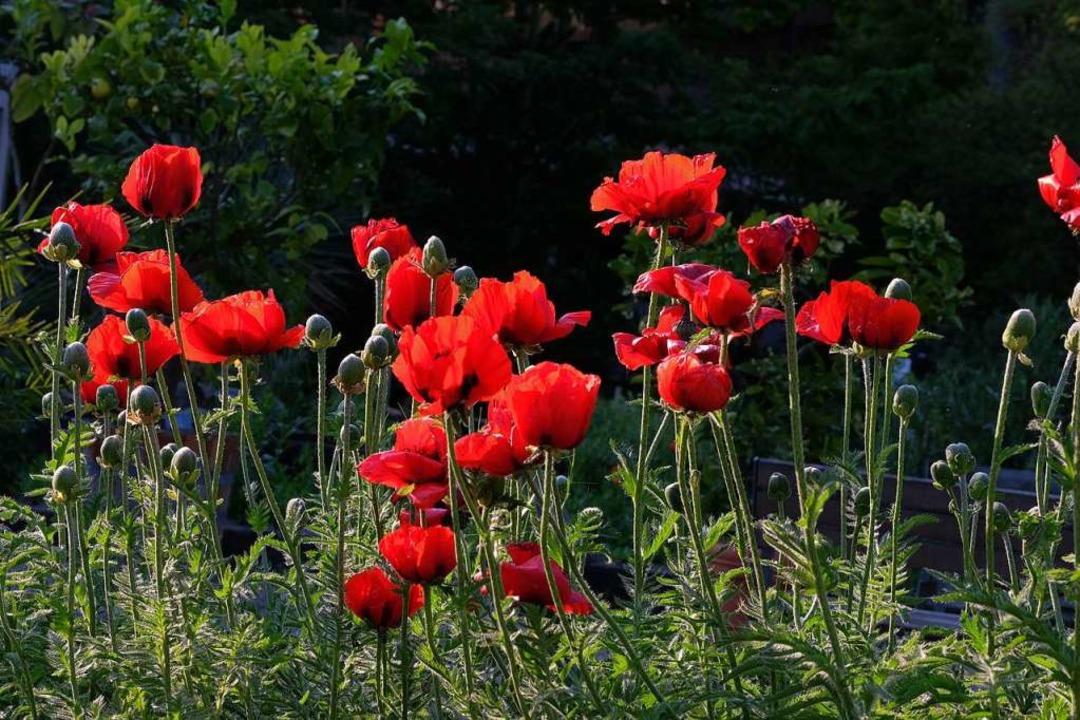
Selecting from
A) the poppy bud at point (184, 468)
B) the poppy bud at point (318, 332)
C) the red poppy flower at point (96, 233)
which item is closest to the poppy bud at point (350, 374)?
the poppy bud at point (318, 332)

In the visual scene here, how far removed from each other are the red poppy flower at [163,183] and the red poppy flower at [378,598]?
48 cm

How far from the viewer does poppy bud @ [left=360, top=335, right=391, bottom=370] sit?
1.47m

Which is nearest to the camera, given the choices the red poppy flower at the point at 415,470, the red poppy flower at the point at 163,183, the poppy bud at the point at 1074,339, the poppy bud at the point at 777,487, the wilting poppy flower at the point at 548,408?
the wilting poppy flower at the point at 548,408

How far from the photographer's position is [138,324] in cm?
152

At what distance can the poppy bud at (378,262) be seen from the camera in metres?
1.72

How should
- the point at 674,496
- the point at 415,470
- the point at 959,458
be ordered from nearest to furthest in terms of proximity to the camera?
the point at 415,470 → the point at 959,458 → the point at 674,496

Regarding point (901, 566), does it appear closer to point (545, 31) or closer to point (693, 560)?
point (693, 560)

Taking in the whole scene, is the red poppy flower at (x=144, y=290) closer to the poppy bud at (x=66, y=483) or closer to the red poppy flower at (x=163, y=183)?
the red poppy flower at (x=163, y=183)

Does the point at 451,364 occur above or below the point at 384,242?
above

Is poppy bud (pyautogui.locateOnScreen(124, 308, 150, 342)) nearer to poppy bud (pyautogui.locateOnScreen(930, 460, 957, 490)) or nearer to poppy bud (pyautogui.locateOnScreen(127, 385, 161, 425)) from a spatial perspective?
poppy bud (pyautogui.locateOnScreen(127, 385, 161, 425))

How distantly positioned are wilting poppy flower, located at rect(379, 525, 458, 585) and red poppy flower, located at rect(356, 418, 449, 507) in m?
0.03

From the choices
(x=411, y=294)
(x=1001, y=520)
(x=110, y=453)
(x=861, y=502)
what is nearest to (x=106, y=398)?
(x=110, y=453)

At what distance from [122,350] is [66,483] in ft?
0.85

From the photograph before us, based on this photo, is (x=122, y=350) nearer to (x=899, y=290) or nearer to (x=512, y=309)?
(x=512, y=309)
